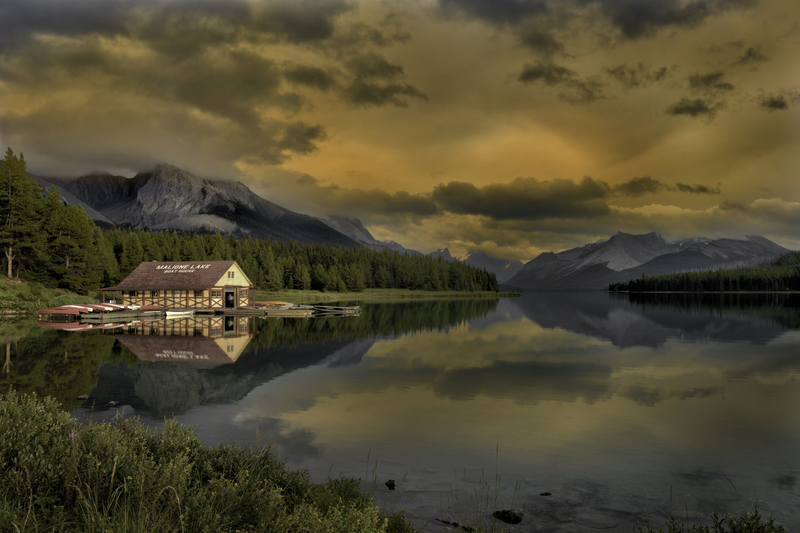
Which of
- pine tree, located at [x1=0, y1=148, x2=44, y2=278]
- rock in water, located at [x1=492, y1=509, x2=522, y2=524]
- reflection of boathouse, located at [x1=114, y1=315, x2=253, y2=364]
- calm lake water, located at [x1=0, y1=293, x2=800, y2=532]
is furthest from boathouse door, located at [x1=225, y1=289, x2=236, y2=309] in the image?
rock in water, located at [x1=492, y1=509, x2=522, y2=524]

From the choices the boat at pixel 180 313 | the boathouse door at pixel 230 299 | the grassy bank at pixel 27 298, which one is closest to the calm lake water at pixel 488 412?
the boat at pixel 180 313

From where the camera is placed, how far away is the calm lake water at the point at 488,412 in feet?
41.2

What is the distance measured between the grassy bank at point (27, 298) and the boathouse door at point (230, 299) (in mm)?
21102

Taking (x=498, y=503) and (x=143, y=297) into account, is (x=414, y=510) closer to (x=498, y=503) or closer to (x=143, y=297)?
(x=498, y=503)

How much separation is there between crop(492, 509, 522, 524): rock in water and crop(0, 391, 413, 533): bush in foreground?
2.33m

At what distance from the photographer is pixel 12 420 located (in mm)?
10852

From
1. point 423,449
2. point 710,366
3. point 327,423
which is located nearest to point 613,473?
point 423,449

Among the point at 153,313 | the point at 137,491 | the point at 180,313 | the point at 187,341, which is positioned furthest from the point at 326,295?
the point at 137,491

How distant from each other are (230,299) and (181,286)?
10.4 m

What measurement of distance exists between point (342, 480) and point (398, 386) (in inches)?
566

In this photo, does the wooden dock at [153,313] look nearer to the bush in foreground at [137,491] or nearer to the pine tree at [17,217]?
the pine tree at [17,217]

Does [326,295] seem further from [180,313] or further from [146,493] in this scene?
[146,493]

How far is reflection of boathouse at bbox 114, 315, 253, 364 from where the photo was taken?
3541 cm

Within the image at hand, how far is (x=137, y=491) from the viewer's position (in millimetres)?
8125
